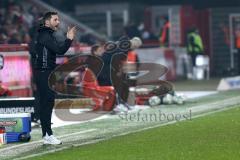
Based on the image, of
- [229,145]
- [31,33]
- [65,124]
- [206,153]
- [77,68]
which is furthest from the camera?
[31,33]

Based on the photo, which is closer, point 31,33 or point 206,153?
point 206,153

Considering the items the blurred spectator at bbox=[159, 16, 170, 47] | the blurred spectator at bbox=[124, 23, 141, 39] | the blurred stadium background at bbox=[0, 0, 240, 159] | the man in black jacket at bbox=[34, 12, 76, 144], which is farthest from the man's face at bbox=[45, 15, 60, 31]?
the blurred spectator at bbox=[159, 16, 170, 47]

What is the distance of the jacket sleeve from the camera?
14.5 metres

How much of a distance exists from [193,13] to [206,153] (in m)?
24.6

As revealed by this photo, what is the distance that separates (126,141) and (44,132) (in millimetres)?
1315

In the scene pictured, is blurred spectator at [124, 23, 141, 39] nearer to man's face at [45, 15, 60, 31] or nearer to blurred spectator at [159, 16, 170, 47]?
blurred spectator at [159, 16, 170, 47]

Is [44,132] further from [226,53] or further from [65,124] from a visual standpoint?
[226,53]

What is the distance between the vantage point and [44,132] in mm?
14836

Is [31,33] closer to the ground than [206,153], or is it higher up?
higher up

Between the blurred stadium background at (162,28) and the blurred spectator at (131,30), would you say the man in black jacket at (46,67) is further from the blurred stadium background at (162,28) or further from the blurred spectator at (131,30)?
the blurred spectator at (131,30)

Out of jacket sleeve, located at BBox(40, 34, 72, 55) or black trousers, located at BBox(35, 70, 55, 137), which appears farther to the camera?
black trousers, located at BBox(35, 70, 55, 137)

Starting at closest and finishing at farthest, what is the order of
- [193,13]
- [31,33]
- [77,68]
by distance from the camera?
[77,68] < [31,33] < [193,13]

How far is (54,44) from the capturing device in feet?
48.1

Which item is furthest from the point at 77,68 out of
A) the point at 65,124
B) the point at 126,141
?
the point at 126,141
